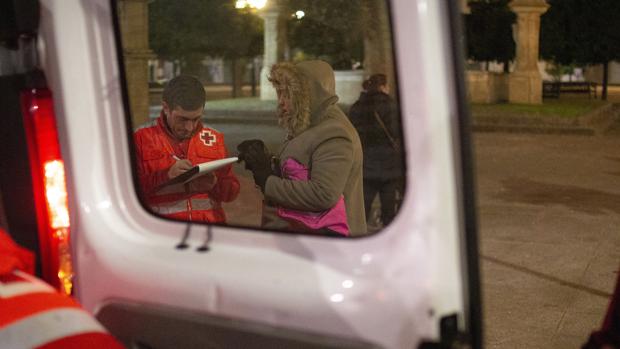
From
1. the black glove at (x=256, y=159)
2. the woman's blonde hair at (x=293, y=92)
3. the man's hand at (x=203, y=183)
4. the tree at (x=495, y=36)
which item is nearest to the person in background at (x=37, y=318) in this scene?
the man's hand at (x=203, y=183)

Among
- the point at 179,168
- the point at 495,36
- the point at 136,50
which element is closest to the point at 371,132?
the point at 179,168

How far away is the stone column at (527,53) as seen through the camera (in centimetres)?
2512

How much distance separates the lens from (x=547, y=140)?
55.1 feet

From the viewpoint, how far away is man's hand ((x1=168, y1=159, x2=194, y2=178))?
108 inches

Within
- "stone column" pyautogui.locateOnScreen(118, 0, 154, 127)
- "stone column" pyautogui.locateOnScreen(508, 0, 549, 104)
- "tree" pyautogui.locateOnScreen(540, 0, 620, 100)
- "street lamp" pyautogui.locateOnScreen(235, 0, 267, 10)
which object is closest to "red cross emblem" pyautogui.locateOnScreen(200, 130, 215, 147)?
"street lamp" pyautogui.locateOnScreen(235, 0, 267, 10)

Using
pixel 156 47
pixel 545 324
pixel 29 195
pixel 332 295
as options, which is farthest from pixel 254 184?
pixel 545 324

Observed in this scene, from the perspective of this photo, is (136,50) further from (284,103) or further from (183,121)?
(284,103)

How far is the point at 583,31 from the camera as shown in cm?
3156

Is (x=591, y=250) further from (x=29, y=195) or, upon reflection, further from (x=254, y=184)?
(x=29, y=195)

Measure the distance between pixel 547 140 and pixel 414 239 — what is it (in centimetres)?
1569

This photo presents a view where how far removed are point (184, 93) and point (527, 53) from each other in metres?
23.7

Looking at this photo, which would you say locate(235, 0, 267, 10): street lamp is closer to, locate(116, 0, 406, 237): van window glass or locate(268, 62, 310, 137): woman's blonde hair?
locate(116, 0, 406, 237): van window glass

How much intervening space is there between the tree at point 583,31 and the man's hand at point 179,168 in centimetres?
2927

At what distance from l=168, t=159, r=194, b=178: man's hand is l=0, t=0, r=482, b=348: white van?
42 centimetres
